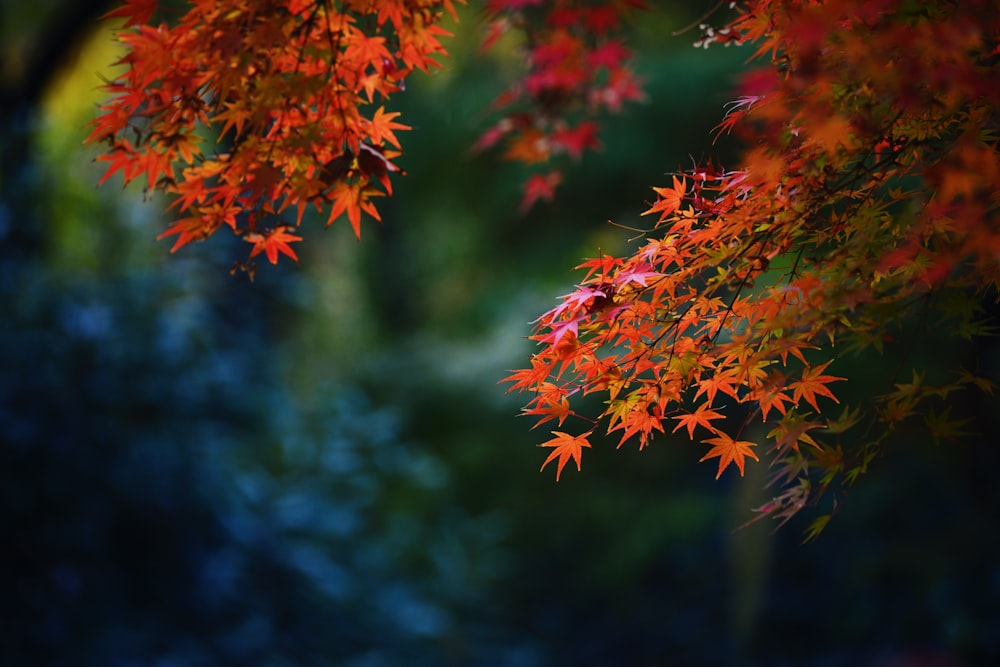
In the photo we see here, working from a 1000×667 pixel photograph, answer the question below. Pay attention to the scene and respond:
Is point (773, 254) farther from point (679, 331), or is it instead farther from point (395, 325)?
point (395, 325)

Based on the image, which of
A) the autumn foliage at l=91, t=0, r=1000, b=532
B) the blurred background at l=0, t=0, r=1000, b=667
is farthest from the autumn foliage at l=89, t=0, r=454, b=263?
the blurred background at l=0, t=0, r=1000, b=667

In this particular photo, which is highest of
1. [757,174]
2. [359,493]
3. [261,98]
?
[359,493]

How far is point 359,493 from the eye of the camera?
3.84 m

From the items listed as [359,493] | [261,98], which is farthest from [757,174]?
[359,493]

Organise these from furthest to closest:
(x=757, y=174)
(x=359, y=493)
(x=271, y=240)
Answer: (x=359, y=493), (x=271, y=240), (x=757, y=174)

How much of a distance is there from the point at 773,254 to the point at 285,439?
9.91 feet

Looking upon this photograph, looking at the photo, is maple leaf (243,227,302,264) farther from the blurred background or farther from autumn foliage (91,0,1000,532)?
the blurred background

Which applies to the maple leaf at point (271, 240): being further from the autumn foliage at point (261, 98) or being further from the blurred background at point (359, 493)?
the blurred background at point (359, 493)

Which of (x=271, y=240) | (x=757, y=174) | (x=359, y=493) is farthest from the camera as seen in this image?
(x=359, y=493)

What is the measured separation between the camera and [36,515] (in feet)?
9.18

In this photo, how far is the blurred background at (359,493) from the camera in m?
2.95

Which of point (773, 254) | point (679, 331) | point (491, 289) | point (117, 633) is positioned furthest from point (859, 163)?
point (491, 289)

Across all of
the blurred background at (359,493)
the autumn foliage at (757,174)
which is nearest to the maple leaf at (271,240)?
the autumn foliage at (757,174)

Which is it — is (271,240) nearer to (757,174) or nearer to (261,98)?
(261,98)
